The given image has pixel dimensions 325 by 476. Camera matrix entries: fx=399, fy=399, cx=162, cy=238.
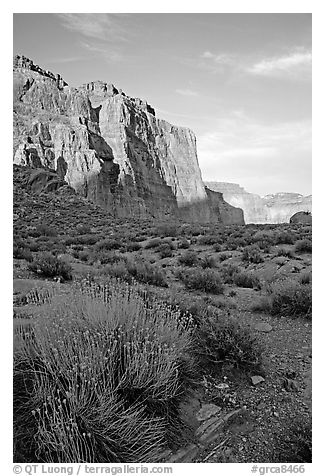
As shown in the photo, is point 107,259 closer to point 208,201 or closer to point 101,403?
point 101,403

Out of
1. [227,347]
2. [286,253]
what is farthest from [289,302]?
[286,253]

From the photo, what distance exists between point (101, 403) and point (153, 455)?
1.51ft

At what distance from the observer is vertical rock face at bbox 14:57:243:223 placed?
63031mm

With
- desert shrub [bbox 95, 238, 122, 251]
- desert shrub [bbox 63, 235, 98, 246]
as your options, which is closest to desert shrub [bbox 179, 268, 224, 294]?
desert shrub [bbox 95, 238, 122, 251]

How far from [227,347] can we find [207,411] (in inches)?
34.5

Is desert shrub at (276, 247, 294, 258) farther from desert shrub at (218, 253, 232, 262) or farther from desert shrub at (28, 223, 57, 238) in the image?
desert shrub at (28, 223, 57, 238)

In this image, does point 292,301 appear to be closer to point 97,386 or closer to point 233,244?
point 97,386

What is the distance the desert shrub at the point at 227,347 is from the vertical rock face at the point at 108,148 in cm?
5387

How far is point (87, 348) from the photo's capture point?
294 cm

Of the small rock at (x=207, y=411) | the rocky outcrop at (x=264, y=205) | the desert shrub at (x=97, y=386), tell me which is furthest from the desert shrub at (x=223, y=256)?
the rocky outcrop at (x=264, y=205)

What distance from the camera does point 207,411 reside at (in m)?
3.04

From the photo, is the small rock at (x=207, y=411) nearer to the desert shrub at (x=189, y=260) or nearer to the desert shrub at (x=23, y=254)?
the desert shrub at (x=189, y=260)
